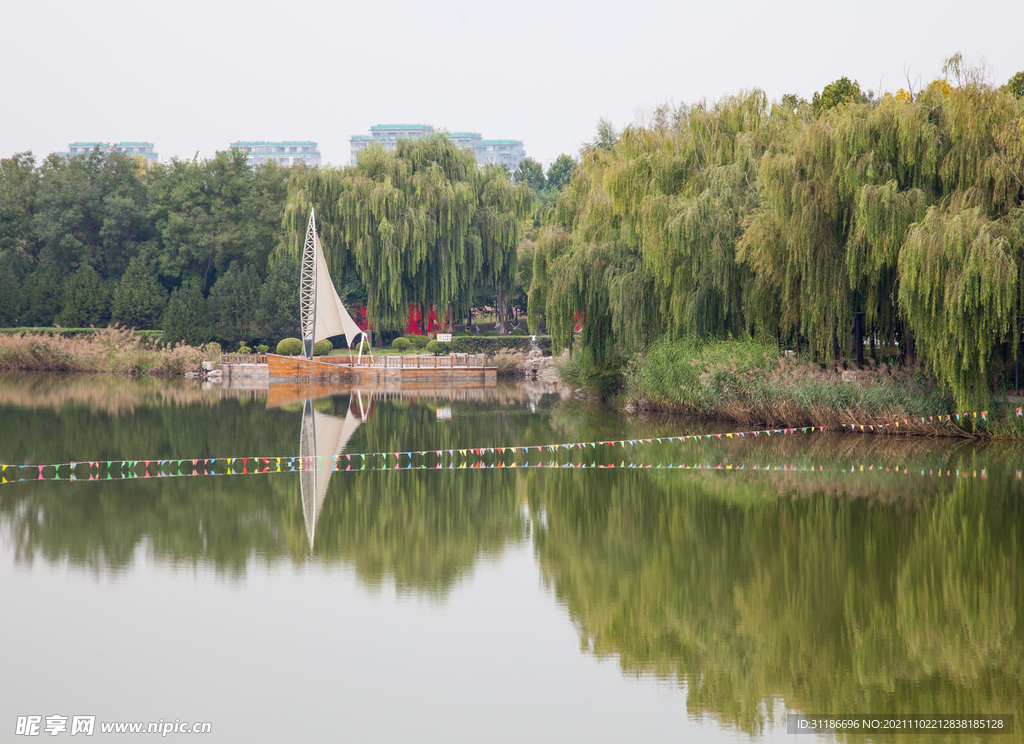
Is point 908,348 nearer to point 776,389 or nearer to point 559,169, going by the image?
point 776,389

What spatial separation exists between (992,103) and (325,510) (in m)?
11.6

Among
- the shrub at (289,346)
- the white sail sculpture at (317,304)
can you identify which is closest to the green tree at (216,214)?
the shrub at (289,346)

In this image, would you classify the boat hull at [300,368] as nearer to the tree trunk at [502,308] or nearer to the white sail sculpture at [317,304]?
the white sail sculpture at [317,304]

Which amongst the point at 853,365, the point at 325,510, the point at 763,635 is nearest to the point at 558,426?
the point at 853,365

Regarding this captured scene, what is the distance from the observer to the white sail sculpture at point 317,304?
33.4 metres

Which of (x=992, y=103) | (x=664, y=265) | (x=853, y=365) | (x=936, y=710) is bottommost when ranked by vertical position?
(x=936, y=710)

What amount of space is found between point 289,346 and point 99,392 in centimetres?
1007

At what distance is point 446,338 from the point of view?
3806cm

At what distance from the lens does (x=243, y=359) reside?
36.8 meters

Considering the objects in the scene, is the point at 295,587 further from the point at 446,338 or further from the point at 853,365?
the point at 446,338

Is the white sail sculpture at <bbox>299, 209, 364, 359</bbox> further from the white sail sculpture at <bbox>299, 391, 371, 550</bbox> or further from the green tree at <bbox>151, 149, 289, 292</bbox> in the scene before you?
the green tree at <bbox>151, 149, 289, 292</bbox>

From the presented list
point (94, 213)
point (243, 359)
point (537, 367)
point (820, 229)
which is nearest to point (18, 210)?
point (94, 213)

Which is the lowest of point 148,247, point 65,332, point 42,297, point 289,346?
point 289,346
